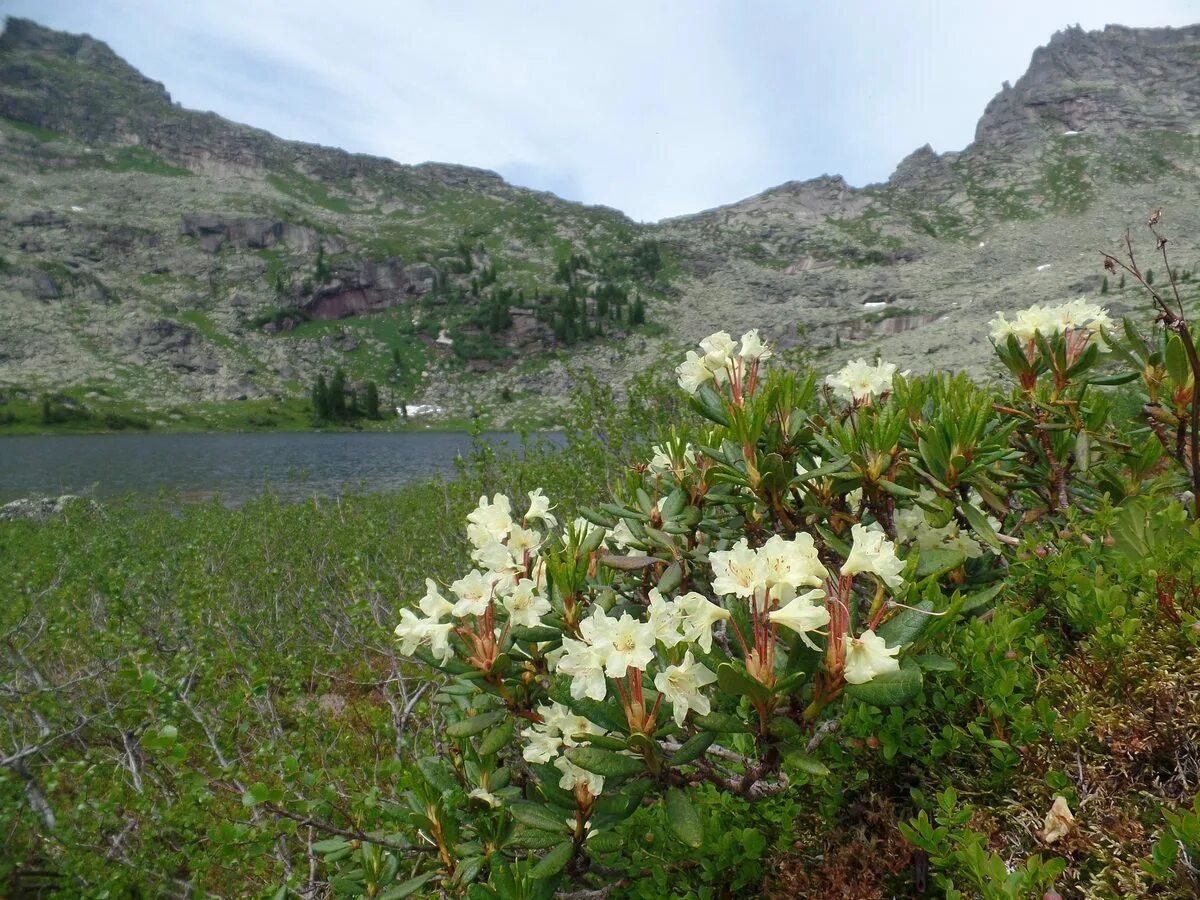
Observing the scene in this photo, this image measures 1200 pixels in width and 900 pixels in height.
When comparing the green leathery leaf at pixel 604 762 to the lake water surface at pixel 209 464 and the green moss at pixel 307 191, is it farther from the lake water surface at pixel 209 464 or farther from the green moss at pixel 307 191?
the green moss at pixel 307 191

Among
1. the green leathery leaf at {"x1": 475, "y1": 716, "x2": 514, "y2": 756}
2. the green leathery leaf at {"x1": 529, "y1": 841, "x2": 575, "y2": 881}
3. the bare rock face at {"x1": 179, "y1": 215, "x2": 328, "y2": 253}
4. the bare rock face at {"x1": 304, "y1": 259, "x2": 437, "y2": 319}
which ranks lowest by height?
the green leathery leaf at {"x1": 529, "y1": 841, "x2": 575, "y2": 881}

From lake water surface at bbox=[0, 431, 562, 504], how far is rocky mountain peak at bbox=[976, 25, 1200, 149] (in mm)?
142556

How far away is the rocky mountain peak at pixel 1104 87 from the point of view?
119000 mm

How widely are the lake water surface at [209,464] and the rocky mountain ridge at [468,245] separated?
25.1 meters

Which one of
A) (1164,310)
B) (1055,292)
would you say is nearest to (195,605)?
(1164,310)

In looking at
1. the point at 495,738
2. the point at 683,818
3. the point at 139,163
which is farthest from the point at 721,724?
the point at 139,163

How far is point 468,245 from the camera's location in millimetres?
118625

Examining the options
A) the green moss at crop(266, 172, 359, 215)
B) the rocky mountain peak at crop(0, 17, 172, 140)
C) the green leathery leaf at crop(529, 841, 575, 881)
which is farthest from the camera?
the green moss at crop(266, 172, 359, 215)

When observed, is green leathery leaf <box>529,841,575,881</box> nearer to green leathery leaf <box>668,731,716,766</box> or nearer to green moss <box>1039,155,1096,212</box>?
A: green leathery leaf <box>668,731,716,766</box>

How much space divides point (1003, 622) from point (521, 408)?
8462cm

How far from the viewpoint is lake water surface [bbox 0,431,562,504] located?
98.4 ft

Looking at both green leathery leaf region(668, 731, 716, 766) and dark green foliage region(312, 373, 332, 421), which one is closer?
green leathery leaf region(668, 731, 716, 766)

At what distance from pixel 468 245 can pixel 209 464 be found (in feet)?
286

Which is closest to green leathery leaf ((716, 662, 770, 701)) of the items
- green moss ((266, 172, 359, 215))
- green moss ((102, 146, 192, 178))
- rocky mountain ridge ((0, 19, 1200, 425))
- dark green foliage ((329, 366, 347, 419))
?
rocky mountain ridge ((0, 19, 1200, 425))
